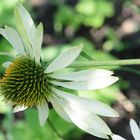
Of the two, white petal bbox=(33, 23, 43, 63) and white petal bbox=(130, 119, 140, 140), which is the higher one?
white petal bbox=(33, 23, 43, 63)

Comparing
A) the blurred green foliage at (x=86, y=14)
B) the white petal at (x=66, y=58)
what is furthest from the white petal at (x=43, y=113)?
the blurred green foliage at (x=86, y=14)

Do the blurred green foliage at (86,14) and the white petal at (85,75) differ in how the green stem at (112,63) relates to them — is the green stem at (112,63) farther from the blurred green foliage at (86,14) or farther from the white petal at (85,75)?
the blurred green foliage at (86,14)

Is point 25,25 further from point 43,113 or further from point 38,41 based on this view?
point 43,113

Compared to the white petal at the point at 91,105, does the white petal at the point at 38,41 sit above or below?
above

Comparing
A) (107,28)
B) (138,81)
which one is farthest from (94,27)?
(138,81)

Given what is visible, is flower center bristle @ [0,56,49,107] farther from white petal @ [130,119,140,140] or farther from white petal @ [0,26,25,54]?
white petal @ [130,119,140,140]

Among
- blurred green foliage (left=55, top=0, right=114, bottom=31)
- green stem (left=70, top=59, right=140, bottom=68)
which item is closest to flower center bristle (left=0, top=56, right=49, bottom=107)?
green stem (left=70, top=59, right=140, bottom=68)

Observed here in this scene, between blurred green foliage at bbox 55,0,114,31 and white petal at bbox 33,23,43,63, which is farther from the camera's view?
blurred green foliage at bbox 55,0,114,31
